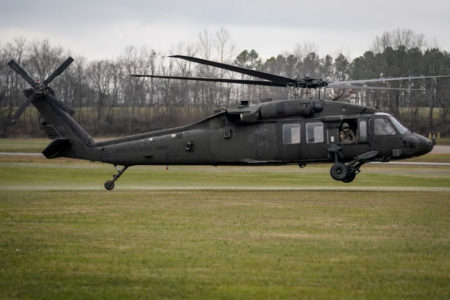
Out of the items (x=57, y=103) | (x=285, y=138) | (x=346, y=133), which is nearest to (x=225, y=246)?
(x=285, y=138)

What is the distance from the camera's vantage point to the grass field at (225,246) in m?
8.70

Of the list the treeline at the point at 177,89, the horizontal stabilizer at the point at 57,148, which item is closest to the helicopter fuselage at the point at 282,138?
the horizontal stabilizer at the point at 57,148

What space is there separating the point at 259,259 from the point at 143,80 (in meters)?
82.8

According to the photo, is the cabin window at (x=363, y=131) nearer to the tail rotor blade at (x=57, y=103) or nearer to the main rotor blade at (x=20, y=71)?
the tail rotor blade at (x=57, y=103)

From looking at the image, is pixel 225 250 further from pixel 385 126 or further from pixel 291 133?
pixel 385 126

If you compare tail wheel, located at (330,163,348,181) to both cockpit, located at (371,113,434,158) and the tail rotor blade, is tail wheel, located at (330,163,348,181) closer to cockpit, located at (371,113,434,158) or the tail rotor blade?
cockpit, located at (371,113,434,158)

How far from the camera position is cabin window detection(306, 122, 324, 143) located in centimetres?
2130

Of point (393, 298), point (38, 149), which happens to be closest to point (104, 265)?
point (393, 298)

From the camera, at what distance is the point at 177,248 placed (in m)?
11.1

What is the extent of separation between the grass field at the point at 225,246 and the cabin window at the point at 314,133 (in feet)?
6.43

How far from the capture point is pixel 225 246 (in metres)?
11.2

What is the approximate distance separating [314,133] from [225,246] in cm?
1072

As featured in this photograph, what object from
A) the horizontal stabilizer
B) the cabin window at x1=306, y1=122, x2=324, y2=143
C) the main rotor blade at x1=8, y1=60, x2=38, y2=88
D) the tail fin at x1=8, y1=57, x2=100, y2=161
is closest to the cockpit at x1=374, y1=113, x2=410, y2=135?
the cabin window at x1=306, y1=122, x2=324, y2=143

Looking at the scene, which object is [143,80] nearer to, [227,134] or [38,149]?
[38,149]
